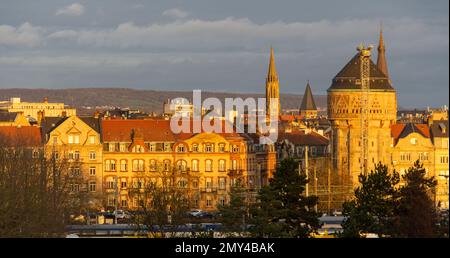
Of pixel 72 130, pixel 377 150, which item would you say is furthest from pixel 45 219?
pixel 377 150

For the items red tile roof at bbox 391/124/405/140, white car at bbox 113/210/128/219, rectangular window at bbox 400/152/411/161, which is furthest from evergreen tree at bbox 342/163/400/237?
red tile roof at bbox 391/124/405/140

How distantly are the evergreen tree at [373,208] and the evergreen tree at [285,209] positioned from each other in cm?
162

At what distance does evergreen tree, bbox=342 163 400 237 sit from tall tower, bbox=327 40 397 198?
7194cm

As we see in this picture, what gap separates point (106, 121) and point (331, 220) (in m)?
37.0

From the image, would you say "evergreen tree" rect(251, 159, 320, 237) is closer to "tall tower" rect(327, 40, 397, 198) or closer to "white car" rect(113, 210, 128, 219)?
"white car" rect(113, 210, 128, 219)

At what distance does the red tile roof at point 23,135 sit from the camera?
4734 inches

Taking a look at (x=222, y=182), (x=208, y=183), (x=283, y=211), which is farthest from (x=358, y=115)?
(x=283, y=211)

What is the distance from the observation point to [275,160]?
139000mm

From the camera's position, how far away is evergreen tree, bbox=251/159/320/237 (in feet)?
233

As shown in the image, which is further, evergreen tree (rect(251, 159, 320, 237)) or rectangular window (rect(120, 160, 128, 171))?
rectangular window (rect(120, 160, 128, 171))

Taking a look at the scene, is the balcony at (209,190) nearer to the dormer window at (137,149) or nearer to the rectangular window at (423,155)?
the dormer window at (137,149)

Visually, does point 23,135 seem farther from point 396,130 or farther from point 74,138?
point 396,130

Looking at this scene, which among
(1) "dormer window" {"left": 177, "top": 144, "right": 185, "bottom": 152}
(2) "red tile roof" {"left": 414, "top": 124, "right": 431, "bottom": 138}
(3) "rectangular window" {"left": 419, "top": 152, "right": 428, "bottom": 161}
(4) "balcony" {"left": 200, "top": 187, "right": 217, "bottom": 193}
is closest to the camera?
(4) "balcony" {"left": 200, "top": 187, "right": 217, "bottom": 193}
